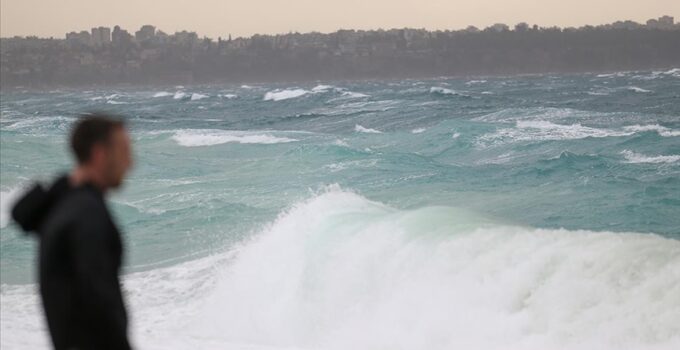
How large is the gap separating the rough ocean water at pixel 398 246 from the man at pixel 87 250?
268 inches

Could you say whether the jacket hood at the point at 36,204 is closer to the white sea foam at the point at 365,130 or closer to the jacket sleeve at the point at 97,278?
the jacket sleeve at the point at 97,278

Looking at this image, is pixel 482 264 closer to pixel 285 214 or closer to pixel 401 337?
pixel 401 337

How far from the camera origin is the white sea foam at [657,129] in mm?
30416

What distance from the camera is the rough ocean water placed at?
994cm

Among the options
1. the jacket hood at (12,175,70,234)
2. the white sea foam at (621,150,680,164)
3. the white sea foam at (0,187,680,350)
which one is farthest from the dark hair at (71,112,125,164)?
the white sea foam at (621,150,680,164)

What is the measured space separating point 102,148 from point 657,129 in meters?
30.3

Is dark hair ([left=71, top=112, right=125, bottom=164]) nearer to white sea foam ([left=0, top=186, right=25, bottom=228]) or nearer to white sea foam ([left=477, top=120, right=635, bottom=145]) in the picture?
white sea foam ([left=0, top=186, right=25, bottom=228])

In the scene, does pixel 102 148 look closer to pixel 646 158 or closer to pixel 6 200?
pixel 6 200

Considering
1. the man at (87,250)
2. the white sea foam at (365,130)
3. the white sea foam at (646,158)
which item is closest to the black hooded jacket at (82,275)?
the man at (87,250)

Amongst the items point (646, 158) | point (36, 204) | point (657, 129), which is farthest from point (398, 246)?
point (657, 129)

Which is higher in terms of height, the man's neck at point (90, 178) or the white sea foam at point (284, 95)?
the man's neck at point (90, 178)

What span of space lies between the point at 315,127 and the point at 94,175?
44.6m

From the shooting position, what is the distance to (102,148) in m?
2.86

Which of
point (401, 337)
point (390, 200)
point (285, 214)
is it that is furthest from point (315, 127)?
point (401, 337)
